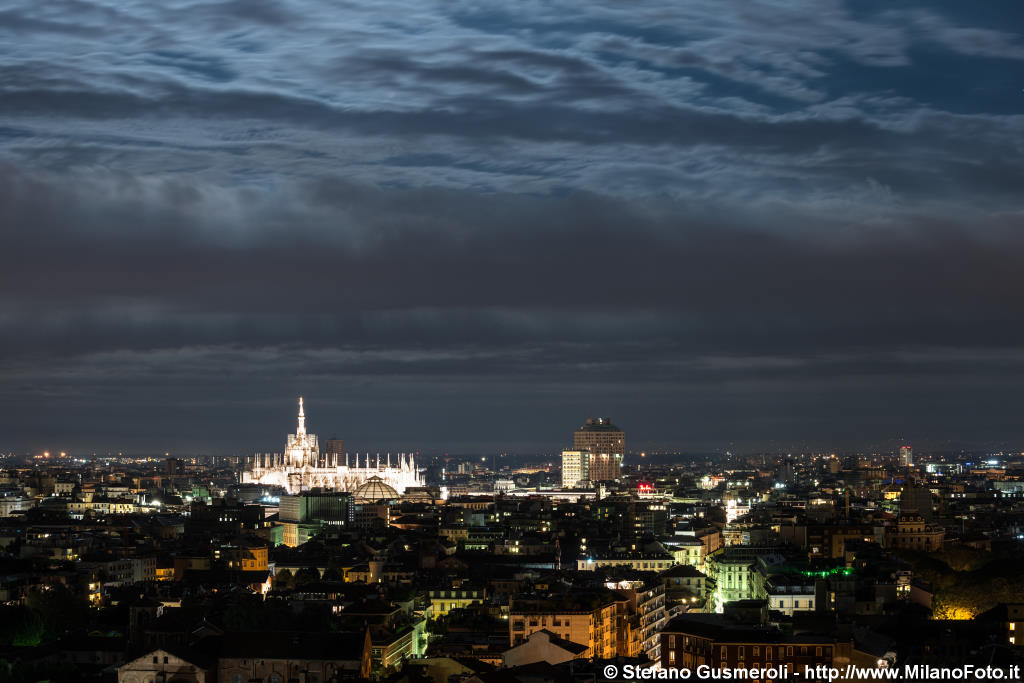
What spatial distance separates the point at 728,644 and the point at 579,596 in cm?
1853

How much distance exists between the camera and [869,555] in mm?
138250

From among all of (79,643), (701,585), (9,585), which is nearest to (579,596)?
(79,643)

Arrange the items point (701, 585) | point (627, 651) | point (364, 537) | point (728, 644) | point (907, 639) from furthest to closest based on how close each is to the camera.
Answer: point (364, 537) → point (701, 585) → point (627, 651) → point (907, 639) → point (728, 644)

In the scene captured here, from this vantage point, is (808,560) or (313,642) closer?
(313,642)

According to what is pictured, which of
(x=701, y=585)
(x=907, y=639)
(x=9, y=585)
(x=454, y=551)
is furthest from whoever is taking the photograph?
(x=454, y=551)

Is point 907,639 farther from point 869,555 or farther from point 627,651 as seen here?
point 869,555

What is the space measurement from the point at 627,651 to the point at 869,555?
43.7m

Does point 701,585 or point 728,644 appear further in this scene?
point 701,585

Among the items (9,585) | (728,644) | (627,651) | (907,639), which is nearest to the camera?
(728,644)

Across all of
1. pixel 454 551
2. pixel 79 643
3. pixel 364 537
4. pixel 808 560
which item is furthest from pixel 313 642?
pixel 364 537

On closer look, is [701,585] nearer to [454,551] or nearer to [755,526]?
[454,551]

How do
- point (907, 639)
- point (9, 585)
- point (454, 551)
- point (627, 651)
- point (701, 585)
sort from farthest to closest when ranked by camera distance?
1. point (454, 551)
2. point (701, 585)
3. point (9, 585)
4. point (627, 651)
5. point (907, 639)

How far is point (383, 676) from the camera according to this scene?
281ft

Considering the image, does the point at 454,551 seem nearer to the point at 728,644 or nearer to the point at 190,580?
the point at 190,580
